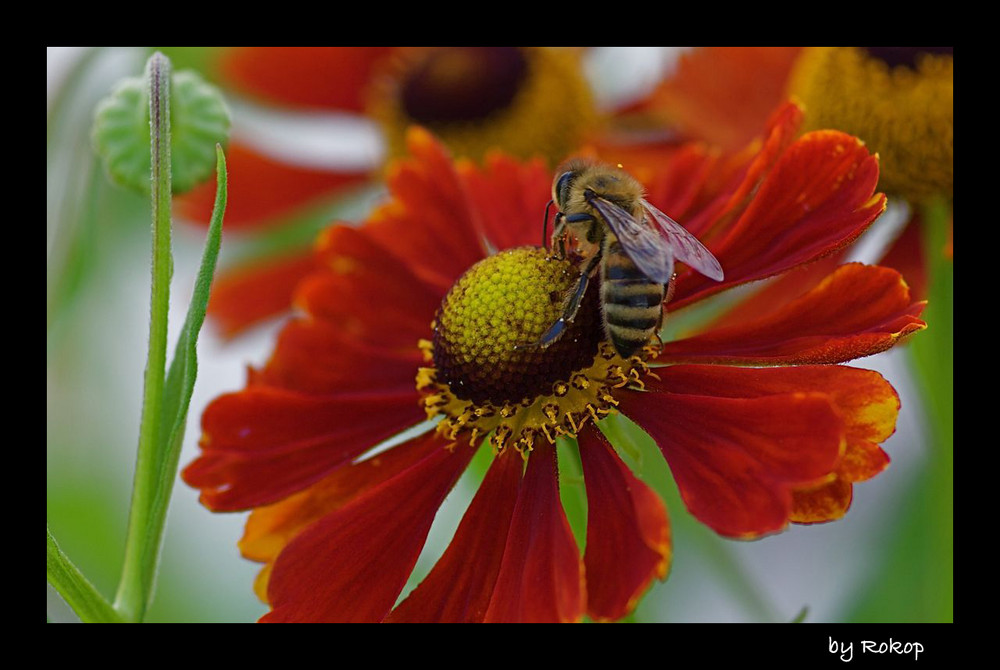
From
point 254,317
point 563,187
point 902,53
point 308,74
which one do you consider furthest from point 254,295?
point 902,53

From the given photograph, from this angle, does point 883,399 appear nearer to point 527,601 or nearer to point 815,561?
point 527,601

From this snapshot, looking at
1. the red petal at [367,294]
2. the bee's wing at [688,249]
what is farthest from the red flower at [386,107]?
the bee's wing at [688,249]

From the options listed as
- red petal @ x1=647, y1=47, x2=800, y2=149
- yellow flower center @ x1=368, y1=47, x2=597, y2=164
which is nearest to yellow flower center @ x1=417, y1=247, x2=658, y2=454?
red petal @ x1=647, y1=47, x2=800, y2=149

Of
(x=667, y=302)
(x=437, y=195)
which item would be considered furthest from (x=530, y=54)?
(x=667, y=302)

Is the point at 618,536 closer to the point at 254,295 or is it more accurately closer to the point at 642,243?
the point at 642,243

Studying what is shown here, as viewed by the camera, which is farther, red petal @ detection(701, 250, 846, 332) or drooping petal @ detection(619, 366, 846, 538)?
red petal @ detection(701, 250, 846, 332)

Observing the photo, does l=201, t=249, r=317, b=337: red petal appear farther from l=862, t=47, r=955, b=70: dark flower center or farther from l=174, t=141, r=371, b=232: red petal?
l=862, t=47, r=955, b=70: dark flower center
